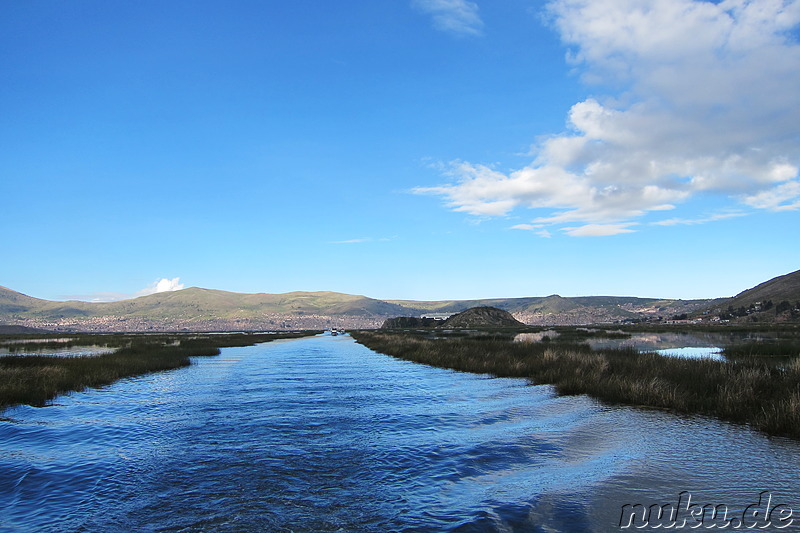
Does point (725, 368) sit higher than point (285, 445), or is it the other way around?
point (725, 368)

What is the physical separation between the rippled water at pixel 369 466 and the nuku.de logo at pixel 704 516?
0.21 metres

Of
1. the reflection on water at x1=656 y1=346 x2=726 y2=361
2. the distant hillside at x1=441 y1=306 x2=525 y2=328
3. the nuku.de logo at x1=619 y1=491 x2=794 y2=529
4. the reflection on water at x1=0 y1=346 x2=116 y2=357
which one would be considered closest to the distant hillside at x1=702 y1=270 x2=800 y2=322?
the distant hillside at x1=441 y1=306 x2=525 y2=328

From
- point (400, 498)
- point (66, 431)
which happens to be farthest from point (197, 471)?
point (66, 431)

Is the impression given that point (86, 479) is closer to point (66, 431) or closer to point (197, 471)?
point (197, 471)

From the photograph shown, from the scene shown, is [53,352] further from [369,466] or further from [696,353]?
[696,353]

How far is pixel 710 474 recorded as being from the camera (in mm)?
9156

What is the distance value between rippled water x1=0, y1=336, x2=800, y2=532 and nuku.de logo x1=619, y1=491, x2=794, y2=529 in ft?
0.70

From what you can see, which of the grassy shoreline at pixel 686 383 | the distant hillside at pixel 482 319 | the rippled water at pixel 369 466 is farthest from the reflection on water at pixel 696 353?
the distant hillside at pixel 482 319

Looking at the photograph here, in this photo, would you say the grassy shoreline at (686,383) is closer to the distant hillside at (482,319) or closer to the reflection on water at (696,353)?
the reflection on water at (696,353)

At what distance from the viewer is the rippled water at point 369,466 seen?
7723 mm

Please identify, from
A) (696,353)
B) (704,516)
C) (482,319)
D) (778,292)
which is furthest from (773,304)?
(704,516)

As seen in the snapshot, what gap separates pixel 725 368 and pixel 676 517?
1451cm

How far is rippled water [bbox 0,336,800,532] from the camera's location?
772 cm

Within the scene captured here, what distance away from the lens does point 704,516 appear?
7.30m
